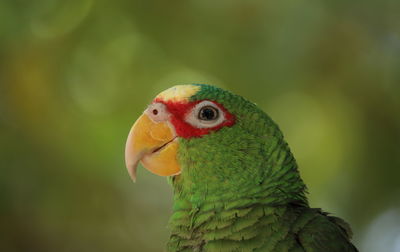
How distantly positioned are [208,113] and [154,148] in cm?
21

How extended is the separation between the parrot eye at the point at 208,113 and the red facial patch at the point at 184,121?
0.02 metres

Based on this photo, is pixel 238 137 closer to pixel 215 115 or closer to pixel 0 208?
pixel 215 115

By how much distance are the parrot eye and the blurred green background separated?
1.75 meters

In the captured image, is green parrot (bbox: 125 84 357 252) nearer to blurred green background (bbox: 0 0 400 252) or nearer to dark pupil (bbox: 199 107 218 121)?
dark pupil (bbox: 199 107 218 121)

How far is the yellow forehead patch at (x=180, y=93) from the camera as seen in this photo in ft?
5.24

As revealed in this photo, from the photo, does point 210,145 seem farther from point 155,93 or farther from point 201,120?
point 155,93

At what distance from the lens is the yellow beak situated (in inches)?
61.6

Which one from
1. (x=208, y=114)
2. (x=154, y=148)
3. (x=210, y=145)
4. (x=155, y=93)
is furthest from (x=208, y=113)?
(x=155, y=93)

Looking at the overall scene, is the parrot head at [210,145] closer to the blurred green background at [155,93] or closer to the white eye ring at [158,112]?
the white eye ring at [158,112]

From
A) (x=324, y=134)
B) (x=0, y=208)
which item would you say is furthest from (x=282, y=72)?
(x=0, y=208)

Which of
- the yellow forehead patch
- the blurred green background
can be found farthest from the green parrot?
the blurred green background

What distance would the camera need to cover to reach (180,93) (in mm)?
1614

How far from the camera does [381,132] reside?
3.42 m

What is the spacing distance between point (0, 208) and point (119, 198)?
0.84 meters
